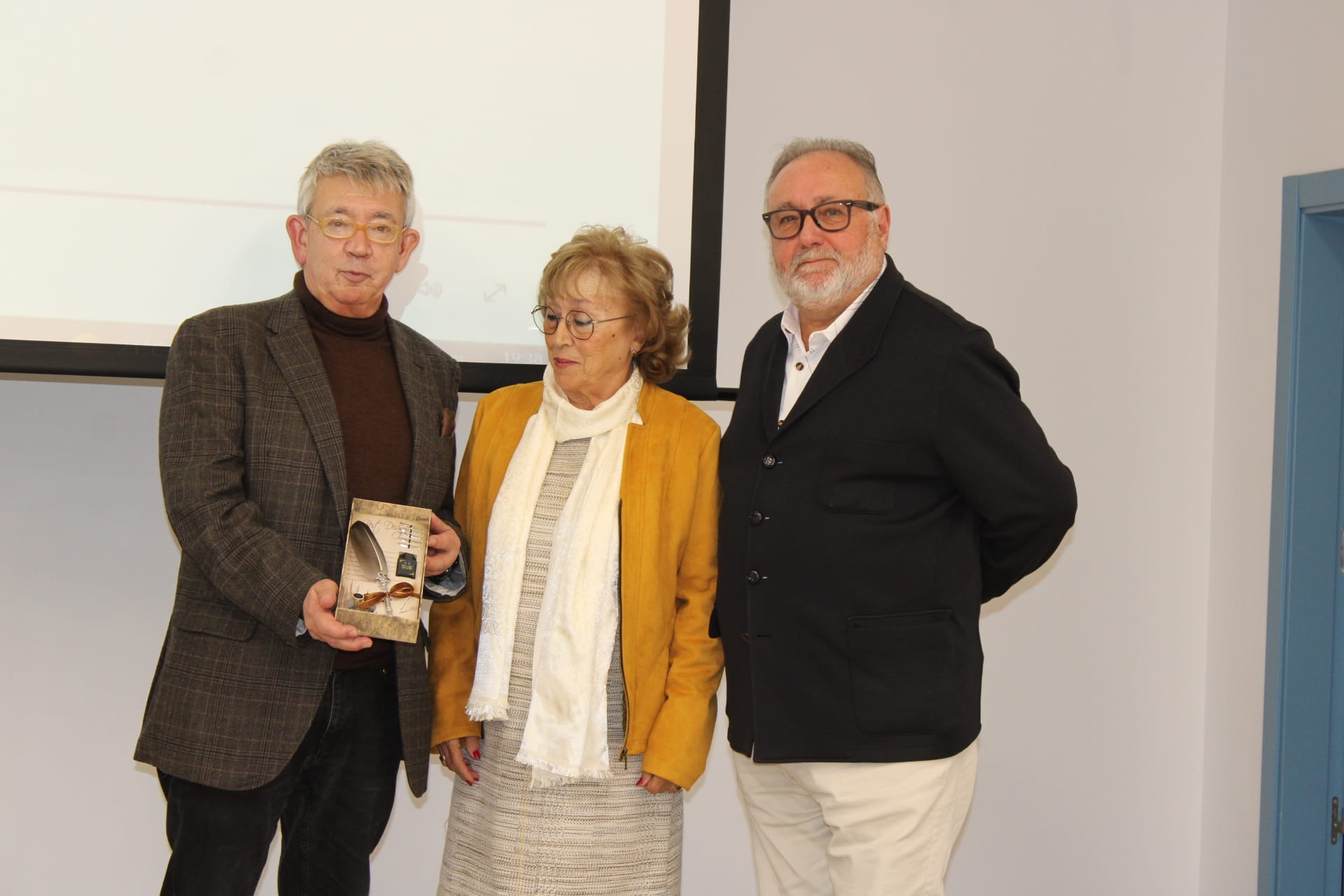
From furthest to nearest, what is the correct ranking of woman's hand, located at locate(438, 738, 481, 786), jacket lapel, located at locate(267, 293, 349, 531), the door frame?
Result: the door frame → woman's hand, located at locate(438, 738, 481, 786) → jacket lapel, located at locate(267, 293, 349, 531)

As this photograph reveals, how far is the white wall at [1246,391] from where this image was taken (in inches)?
129

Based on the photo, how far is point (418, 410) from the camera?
204cm

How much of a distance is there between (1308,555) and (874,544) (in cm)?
191

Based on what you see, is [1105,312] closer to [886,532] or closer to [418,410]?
[886,532]

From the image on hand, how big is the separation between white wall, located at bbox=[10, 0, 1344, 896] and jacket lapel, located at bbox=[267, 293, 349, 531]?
1466mm

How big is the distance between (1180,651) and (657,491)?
2.23 m

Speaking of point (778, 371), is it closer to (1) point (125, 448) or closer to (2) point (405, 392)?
(2) point (405, 392)

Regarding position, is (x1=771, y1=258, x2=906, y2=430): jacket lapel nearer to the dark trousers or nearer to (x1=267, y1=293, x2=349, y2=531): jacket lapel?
(x1=267, y1=293, x2=349, y2=531): jacket lapel

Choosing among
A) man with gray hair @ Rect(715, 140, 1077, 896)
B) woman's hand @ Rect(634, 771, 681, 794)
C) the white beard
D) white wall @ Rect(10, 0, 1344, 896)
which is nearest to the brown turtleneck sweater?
woman's hand @ Rect(634, 771, 681, 794)

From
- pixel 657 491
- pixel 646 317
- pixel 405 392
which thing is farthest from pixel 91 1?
pixel 657 491

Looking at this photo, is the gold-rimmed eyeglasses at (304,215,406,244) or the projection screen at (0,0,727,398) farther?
the projection screen at (0,0,727,398)

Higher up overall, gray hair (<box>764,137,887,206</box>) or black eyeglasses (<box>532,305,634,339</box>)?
gray hair (<box>764,137,887,206</box>)

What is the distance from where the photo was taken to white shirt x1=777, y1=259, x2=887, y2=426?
2.03 metres

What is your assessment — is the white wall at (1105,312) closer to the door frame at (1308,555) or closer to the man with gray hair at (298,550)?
the door frame at (1308,555)
